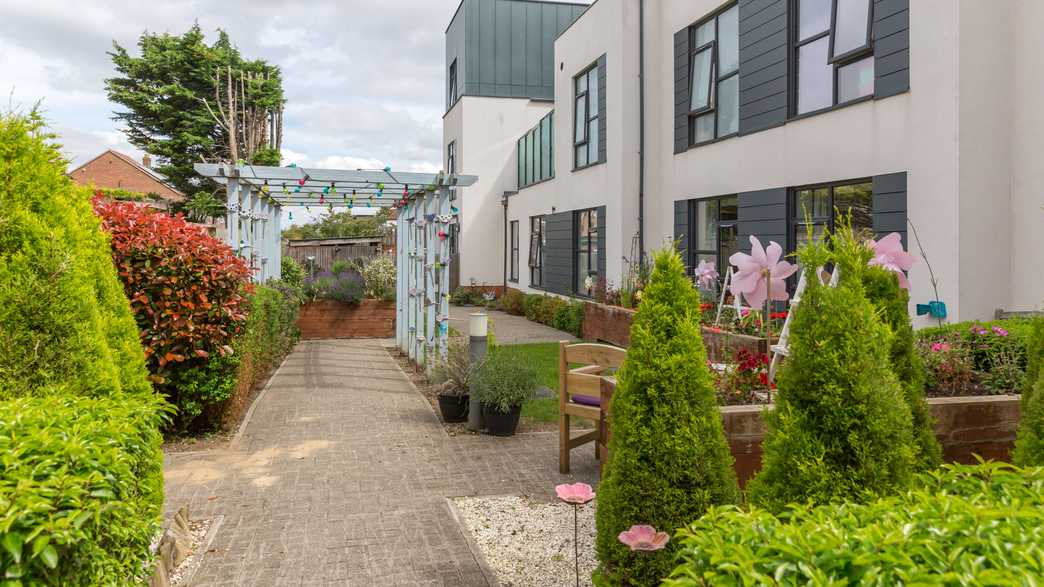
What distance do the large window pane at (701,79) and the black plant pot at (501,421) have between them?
286 inches

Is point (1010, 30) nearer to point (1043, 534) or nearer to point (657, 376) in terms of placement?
point (657, 376)

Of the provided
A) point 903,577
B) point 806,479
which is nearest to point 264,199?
point 806,479

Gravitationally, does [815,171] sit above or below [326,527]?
above

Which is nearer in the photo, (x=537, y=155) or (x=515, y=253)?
(x=537, y=155)

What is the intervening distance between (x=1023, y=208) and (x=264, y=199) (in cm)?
1089

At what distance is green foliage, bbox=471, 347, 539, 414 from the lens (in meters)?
6.87

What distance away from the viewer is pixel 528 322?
18.5m

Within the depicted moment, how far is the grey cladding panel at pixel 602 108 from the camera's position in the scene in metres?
14.9

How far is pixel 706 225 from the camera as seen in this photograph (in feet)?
40.7

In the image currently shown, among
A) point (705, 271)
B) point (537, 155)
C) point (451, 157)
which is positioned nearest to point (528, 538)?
point (705, 271)

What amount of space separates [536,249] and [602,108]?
608 centimetres

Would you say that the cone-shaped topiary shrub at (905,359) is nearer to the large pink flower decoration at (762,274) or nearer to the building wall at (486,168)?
the large pink flower decoration at (762,274)

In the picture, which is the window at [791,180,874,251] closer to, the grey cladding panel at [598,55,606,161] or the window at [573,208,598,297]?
the grey cladding panel at [598,55,606,161]

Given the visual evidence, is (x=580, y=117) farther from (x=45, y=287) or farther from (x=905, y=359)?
(x=45, y=287)
